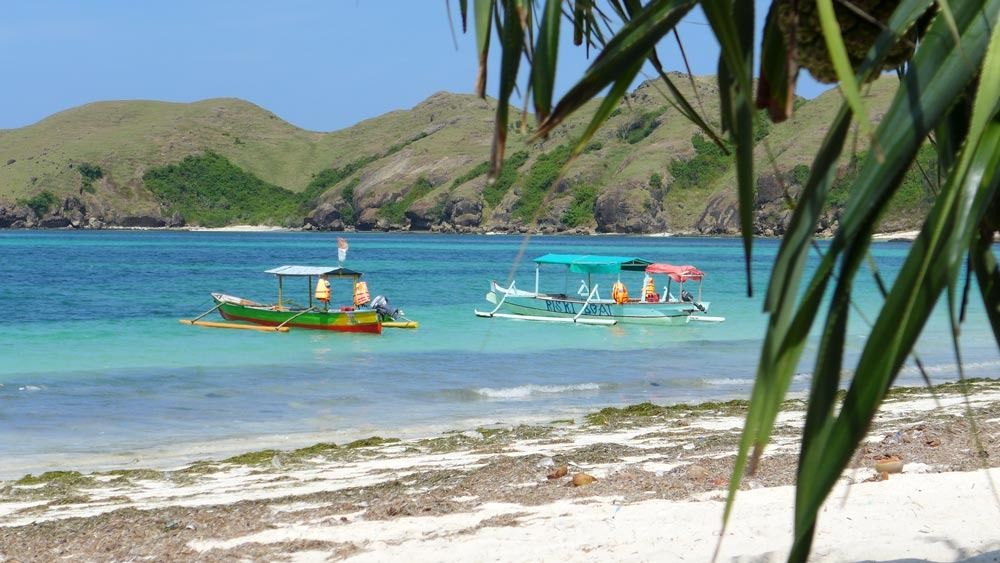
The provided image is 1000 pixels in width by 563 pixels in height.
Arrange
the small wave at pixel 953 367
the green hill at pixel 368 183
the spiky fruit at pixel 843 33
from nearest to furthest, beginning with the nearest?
the spiky fruit at pixel 843 33 → the small wave at pixel 953 367 → the green hill at pixel 368 183

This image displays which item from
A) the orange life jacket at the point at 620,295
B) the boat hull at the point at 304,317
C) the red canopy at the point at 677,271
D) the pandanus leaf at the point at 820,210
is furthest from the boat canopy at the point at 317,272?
the pandanus leaf at the point at 820,210

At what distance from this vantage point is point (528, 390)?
16.6m

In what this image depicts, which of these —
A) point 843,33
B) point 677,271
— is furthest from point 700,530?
point 677,271

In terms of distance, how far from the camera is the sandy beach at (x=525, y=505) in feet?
15.9

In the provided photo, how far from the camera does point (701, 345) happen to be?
24.0 metres

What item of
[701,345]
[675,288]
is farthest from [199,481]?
[675,288]

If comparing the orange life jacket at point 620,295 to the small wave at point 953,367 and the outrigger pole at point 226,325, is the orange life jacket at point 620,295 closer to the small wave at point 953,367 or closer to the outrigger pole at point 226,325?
the outrigger pole at point 226,325

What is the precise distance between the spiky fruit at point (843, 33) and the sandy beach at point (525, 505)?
183cm

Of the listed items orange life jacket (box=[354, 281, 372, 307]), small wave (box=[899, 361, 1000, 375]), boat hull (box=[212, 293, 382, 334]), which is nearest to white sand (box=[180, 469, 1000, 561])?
small wave (box=[899, 361, 1000, 375])

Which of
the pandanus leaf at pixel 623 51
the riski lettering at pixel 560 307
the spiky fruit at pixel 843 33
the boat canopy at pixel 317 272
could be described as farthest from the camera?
the riski lettering at pixel 560 307

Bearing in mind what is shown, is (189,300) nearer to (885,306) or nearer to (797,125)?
(885,306)

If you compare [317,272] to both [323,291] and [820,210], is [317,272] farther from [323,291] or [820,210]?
[820,210]

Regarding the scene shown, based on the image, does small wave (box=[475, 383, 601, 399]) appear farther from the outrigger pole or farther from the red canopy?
the red canopy

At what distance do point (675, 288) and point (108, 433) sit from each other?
35788 millimetres
